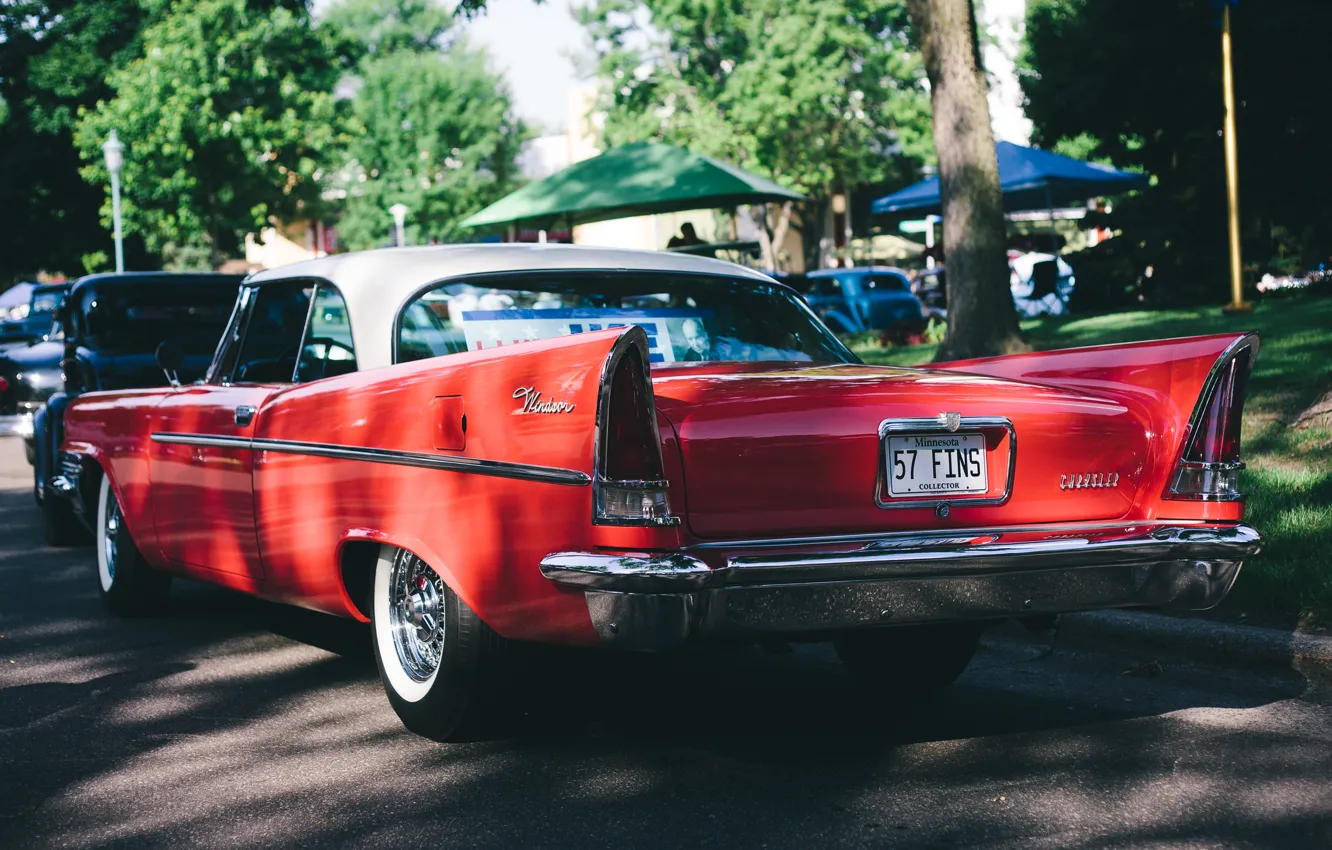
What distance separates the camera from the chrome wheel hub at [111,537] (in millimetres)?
6535

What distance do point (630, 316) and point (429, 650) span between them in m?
1.32

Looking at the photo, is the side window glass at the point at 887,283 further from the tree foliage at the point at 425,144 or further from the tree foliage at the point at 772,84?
the tree foliage at the point at 425,144

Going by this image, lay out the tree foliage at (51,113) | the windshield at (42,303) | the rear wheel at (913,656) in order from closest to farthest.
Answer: the rear wheel at (913,656)
the windshield at (42,303)
the tree foliage at (51,113)

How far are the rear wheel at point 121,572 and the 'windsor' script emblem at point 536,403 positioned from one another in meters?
3.05

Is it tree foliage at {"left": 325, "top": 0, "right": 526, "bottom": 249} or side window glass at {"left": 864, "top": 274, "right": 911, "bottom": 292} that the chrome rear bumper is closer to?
side window glass at {"left": 864, "top": 274, "right": 911, "bottom": 292}

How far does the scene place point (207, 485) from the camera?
17.6ft

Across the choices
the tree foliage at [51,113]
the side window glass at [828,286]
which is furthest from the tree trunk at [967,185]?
the tree foliage at [51,113]

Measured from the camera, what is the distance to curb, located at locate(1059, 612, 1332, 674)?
503cm

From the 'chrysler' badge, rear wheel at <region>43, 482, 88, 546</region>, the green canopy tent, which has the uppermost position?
the green canopy tent

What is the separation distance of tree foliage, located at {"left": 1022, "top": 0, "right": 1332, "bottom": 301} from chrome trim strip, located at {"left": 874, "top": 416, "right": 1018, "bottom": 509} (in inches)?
633

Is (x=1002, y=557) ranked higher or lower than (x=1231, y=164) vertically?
lower

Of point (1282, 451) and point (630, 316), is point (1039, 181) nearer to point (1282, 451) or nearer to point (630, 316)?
point (1282, 451)

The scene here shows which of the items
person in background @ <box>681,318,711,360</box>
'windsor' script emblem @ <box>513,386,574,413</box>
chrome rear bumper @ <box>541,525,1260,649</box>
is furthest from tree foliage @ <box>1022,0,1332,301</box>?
'windsor' script emblem @ <box>513,386,574,413</box>

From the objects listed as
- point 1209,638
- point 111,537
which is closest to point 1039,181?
point 1209,638
